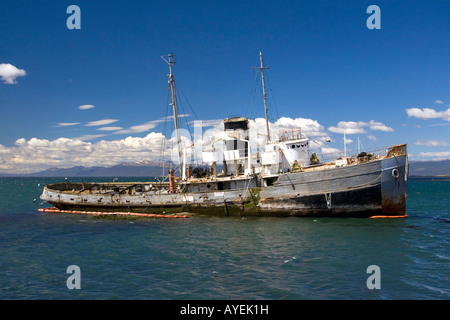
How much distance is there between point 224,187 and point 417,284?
70.1 feet

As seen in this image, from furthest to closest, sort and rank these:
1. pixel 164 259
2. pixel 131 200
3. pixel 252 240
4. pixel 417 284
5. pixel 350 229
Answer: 1. pixel 131 200
2. pixel 350 229
3. pixel 252 240
4. pixel 164 259
5. pixel 417 284

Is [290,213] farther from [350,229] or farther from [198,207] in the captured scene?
[198,207]

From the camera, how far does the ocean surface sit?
46.2 feet

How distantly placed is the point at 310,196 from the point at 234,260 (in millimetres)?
13372

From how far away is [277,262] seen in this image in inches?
700

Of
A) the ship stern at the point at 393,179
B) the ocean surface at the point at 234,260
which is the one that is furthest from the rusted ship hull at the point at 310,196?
the ocean surface at the point at 234,260

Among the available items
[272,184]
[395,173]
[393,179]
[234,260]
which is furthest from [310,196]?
[234,260]

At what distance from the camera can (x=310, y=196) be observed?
29.5 m

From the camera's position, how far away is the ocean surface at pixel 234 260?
14.1 metres

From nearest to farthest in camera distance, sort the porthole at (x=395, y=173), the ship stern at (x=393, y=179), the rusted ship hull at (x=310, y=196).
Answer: the ship stern at (x=393, y=179)
the porthole at (x=395, y=173)
the rusted ship hull at (x=310, y=196)

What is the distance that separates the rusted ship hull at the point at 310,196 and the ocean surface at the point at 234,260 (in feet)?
4.16

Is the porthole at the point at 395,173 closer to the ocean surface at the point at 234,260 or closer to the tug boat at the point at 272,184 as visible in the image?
the tug boat at the point at 272,184

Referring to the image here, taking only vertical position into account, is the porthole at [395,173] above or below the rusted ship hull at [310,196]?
above
